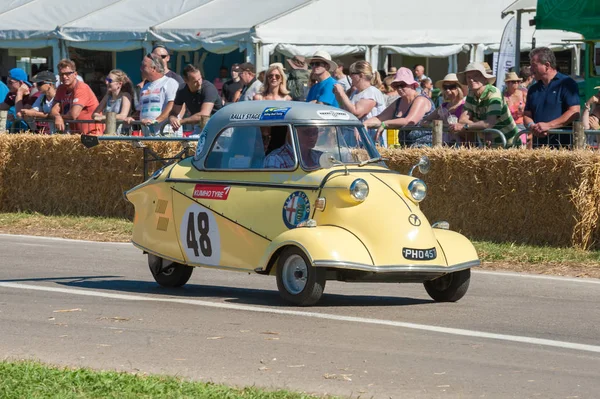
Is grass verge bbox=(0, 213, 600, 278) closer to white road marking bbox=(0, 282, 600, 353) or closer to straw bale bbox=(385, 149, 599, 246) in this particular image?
straw bale bbox=(385, 149, 599, 246)

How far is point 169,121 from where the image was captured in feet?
55.8

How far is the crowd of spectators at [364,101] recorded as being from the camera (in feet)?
48.0

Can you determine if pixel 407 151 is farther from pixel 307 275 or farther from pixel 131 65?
pixel 131 65

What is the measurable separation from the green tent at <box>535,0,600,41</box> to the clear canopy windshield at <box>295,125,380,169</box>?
36.0 feet

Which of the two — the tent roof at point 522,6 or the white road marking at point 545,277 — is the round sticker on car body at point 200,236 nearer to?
the white road marking at point 545,277

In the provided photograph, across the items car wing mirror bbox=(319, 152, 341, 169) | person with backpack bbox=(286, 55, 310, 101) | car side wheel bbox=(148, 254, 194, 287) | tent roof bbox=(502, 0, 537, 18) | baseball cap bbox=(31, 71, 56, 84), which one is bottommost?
car side wheel bbox=(148, 254, 194, 287)

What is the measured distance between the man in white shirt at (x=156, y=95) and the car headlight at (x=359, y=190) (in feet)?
26.2

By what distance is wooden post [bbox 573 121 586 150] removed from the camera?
542 inches

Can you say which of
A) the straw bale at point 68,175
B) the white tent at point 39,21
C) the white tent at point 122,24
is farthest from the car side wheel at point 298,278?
the white tent at point 39,21

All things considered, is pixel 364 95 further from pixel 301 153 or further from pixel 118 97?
pixel 301 153

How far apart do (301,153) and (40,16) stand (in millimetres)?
20303

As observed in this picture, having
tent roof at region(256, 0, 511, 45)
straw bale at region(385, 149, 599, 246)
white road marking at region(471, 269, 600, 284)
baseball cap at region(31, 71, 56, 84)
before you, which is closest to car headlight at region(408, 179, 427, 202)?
white road marking at region(471, 269, 600, 284)

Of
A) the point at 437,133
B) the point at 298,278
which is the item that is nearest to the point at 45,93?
the point at 437,133

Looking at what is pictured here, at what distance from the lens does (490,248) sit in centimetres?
1367
